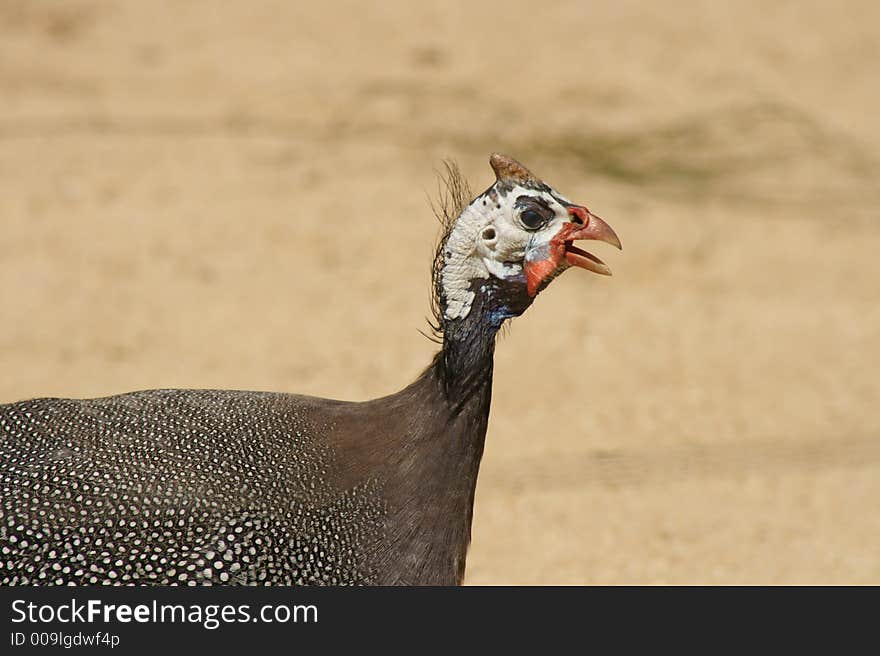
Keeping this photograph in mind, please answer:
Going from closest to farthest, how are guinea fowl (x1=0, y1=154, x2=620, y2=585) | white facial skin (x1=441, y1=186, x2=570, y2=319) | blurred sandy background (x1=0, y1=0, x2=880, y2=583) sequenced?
1. guinea fowl (x1=0, y1=154, x2=620, y2=585)
2. white facial skin (x1=441, y1=186, x2=570, y2=319)
3. blurred sandy background (x1=0, y1=0, x2=880, y2=583)

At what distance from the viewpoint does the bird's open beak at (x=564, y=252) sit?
12.3 ft

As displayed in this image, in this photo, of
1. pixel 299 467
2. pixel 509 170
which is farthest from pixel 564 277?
pixel 299 467

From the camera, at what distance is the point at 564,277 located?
26.5ft

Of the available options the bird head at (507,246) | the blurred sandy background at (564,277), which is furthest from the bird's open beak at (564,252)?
the blurred sandy background at (564,277)

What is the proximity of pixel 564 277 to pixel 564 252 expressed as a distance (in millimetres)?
4318

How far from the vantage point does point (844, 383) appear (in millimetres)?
7148

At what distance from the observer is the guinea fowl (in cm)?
359

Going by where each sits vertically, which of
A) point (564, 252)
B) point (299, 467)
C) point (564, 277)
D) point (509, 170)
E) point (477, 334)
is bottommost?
point (299, 467)

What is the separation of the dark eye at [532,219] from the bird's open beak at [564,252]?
0.19ft

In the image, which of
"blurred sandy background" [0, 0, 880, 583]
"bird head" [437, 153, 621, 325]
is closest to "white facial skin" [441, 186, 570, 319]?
"bird head" [437, 153, 621, 325]

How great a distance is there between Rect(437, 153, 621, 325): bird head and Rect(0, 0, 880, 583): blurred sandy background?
179 centimetres

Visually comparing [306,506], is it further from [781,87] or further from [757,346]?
[781,87]

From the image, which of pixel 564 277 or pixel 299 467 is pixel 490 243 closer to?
pixel 299 467

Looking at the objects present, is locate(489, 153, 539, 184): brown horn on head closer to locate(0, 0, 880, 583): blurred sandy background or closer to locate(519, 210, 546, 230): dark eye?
locate(519, 210, 546, 230): dark eye
